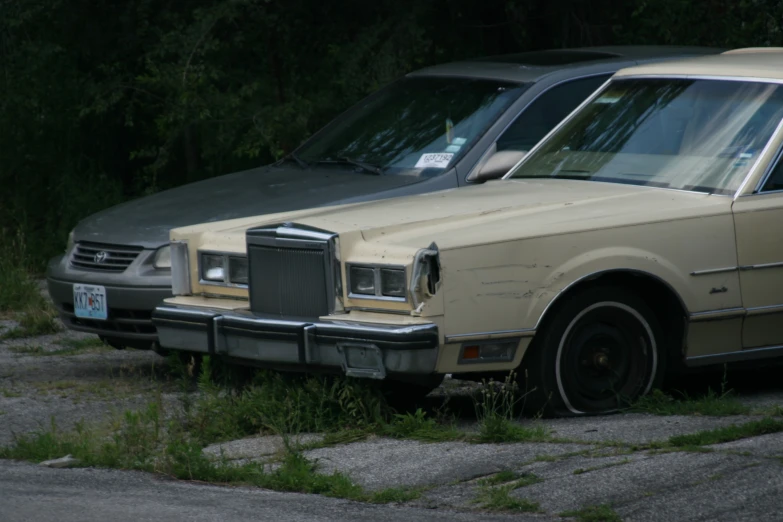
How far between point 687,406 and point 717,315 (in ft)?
1.58

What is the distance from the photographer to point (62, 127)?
46.3 feet

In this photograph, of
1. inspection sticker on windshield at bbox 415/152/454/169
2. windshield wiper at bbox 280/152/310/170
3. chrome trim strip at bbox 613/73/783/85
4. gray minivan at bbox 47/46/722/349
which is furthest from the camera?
windshield wiper at bbox 280/152/310/170

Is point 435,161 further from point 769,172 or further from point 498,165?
point 769,172

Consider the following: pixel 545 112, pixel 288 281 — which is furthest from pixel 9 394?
pixel 545 112

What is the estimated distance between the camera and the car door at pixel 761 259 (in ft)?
22.5

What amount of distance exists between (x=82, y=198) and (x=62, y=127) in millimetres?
1103

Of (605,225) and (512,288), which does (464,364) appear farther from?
(605,225)

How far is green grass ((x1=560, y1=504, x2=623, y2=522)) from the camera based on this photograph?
4910 mm

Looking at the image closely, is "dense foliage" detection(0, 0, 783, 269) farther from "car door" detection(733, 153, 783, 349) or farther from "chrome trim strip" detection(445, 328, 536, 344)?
"chrome trim strip" detection(445, 328, 536, 344)

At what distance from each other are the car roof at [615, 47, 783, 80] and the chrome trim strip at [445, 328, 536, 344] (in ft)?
6.75

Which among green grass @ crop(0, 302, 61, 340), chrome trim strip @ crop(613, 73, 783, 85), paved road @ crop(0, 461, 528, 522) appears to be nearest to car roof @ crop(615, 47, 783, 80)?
chrome trim strip @ crop(613, 73, 783, 85)

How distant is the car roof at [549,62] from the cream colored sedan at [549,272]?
1.47 metres

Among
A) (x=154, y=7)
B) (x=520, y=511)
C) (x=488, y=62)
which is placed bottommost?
(x=520, y=511)

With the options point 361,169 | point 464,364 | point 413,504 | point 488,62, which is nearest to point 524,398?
point 464,364
